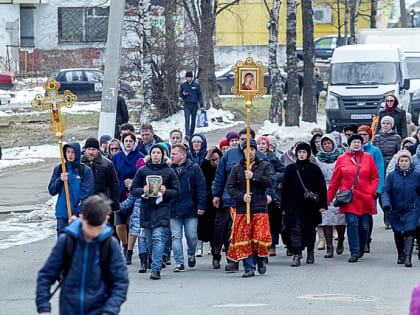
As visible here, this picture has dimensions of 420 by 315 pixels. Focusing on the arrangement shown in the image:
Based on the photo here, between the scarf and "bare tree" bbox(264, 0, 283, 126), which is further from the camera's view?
"bare tree" bbox(264, 0, 283, 126)

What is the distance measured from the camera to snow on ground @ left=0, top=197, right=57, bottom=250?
15068 millimetres

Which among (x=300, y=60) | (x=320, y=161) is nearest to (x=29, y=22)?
(x=300, y=60)

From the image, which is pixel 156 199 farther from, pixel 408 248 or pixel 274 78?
pixel 274 78

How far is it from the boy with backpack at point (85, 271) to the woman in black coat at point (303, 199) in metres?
6.58

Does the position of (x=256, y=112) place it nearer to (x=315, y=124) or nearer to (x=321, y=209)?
(x=315, y=124)

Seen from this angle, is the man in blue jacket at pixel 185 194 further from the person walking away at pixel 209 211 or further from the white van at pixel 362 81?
the white van at pixel 362 81

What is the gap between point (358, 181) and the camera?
519 inches

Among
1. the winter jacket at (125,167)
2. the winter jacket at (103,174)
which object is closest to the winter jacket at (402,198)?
the winter jacket at (125,167)

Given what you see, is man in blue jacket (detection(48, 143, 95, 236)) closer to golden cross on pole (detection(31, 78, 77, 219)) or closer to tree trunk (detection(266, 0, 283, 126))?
golden cross on pole (detection(31, 78, 77, 219))

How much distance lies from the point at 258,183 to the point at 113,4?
698 centimetres

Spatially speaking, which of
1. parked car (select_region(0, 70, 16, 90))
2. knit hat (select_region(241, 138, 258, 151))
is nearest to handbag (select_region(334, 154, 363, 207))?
knit hat (select_region(241, 138, 258, 151))

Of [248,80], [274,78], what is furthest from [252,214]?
[274,78]

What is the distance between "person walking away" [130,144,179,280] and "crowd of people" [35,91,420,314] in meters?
0.01

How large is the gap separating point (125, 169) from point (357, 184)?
299 centimetres
